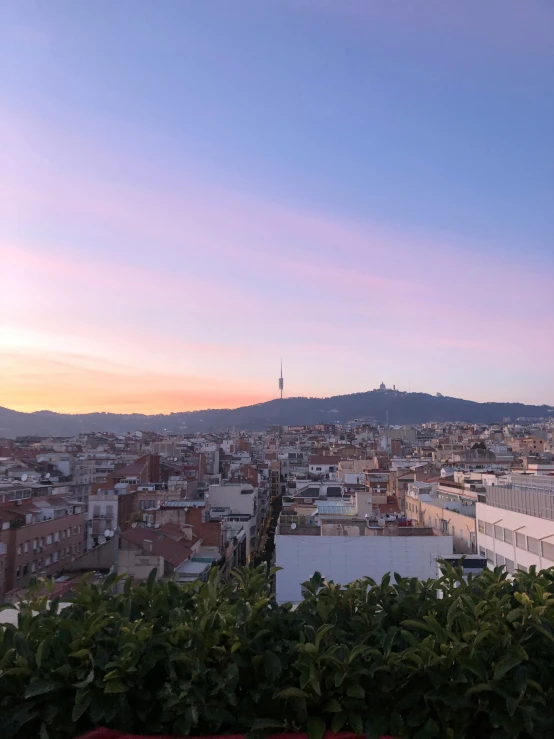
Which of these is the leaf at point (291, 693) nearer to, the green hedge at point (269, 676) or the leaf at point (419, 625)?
the green hedge at point (269, 676)

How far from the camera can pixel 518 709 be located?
8.15 ft

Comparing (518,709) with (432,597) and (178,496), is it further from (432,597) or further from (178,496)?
(178,496)

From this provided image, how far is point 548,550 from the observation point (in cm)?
1589

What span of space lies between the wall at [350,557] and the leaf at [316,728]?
17396mm

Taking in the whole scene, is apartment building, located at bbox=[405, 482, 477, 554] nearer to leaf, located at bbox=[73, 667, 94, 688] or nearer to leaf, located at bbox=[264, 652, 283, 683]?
leaf, located at bbox=[264, 652, 283, 683]

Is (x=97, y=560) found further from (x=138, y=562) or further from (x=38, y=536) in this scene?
(x=38, y=536)

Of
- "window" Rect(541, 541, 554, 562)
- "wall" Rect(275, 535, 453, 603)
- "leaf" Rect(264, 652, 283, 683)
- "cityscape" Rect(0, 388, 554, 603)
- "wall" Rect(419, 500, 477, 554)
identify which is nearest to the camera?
"leaf" Rect(264, 652, 283, 683)

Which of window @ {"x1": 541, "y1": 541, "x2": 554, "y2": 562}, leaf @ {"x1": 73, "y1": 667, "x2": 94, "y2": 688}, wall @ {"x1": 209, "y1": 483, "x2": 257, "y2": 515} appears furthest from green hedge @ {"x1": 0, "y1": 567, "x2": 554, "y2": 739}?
wall @ {"x1": 209, "y1": 483, "x2": 257, "y2": 515}

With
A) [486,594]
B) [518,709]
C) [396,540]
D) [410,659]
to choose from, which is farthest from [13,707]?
[396,540]

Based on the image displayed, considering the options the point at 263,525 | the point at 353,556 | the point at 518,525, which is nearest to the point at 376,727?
the point at 518,525

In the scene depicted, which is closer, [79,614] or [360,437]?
[79,614]

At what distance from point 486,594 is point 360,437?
11869 centimetres

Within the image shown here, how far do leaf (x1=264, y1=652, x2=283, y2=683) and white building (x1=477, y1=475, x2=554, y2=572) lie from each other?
1392 centimetres

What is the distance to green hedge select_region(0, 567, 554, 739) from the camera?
2.50 meters
